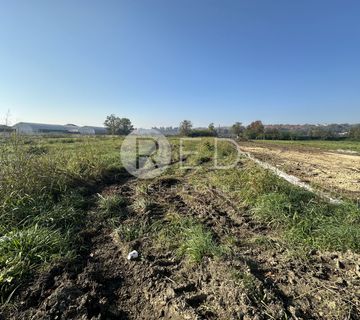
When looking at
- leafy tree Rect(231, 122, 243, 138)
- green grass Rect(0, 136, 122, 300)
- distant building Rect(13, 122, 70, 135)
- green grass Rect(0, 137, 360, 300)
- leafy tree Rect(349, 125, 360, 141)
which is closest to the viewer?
green grass Rect(0, 136, 122, 300)

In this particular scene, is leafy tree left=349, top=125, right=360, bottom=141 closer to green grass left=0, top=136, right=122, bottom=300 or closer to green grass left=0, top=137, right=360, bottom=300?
green grass left=0, top=137, right=360, bottom=300

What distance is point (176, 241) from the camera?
277 cm

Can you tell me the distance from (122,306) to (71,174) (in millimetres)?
3970

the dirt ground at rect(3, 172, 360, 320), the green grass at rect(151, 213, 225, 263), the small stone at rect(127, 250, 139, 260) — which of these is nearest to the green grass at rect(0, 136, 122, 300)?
the dirt ground at rect(3, 172, 360, 320)

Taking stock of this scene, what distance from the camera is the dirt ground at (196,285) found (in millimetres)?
1683

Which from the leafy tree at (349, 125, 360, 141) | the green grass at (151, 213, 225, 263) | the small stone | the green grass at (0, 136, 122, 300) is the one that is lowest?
the small stone

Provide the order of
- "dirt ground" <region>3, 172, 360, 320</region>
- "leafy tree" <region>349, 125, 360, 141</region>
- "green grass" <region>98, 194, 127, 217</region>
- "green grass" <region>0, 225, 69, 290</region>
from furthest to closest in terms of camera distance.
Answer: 1. "leafy tree" <region>349, 125, 360, 141</region>
2. "green grass" <region>98, 194, 127, 217</region>
3. "green grass" <region>0, 225, 69, 290</region>
4. "dirt ground" <region>3, 172, 360, 320</region>

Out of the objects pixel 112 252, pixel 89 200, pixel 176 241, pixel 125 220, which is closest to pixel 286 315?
pixel 176 241

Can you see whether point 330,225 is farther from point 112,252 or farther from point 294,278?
point 112,252

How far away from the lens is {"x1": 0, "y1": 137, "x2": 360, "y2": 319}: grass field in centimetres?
176

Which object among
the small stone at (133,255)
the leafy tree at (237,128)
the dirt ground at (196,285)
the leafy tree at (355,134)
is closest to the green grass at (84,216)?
the dirt ground at (196,285)

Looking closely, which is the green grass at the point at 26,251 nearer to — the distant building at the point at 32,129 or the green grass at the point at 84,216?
the green grass at the point at 84,216

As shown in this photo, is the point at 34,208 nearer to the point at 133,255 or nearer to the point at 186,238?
the point at 133,255

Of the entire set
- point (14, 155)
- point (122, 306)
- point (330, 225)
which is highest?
point (14, 155)
